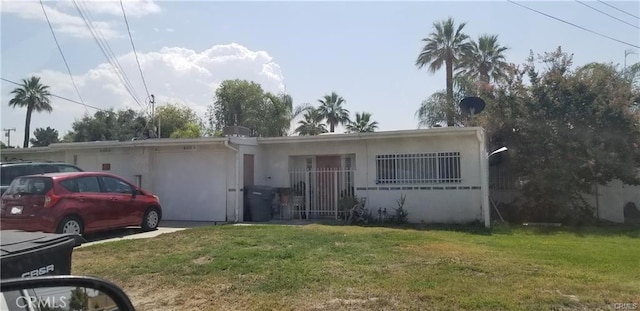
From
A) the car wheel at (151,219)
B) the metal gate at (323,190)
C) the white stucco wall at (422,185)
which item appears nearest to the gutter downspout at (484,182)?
the white stucco wall at (422,185)

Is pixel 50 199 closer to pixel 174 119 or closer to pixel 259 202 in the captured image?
pixel 259 202

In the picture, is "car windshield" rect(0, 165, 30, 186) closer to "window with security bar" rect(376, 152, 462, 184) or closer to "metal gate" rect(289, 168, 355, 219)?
"metal gate" rect(289, 168, 355, 219)

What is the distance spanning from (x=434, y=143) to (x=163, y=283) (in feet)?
32.5

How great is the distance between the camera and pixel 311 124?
130ft

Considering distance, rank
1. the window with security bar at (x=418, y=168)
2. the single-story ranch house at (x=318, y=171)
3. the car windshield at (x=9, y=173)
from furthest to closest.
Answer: the window with security bar at (x=418, y=168), the single-story ranch house at (x=318, y=171), the car windshield at (x=9, y=173)

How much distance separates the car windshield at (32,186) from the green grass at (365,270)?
1.73 meters

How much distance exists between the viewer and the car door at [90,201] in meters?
10.8

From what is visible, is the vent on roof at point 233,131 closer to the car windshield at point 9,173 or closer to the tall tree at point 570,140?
the car windshield at point 9,173

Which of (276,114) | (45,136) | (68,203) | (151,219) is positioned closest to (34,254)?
(68,203)

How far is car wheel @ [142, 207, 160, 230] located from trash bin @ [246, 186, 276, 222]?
3.22 m

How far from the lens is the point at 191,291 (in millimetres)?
6500

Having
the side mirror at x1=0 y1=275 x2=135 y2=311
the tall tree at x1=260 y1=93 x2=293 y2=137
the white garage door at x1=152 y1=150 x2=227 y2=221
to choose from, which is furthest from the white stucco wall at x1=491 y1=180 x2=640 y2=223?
the tall tree at x1=260 y1=93 x2=293 y2=137

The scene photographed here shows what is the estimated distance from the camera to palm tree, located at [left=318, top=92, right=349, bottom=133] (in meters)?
41.9

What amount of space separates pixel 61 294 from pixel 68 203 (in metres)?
9.20
